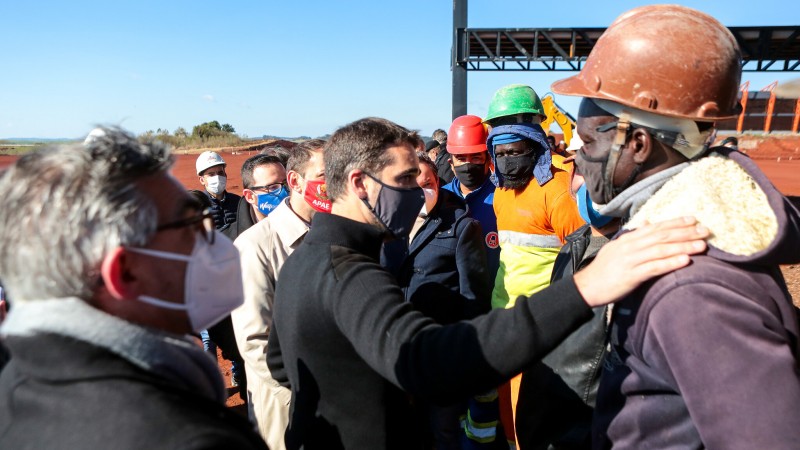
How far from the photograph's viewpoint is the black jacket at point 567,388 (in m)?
1.99

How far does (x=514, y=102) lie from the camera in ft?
18.7

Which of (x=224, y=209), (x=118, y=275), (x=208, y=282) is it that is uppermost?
(x=118, y=275)

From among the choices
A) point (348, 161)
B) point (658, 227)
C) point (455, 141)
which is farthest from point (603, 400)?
point (455, 141)

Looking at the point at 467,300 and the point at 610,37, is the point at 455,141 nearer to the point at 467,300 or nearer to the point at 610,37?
the point at 467,300

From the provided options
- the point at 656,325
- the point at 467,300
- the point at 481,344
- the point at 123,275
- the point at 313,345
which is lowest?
the point at 467,300

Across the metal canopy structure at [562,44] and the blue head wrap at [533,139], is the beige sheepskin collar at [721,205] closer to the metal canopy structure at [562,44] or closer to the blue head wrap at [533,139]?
the blue head wrap at [533,139]

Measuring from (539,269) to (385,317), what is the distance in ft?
7.87

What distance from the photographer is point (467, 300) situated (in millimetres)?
3268

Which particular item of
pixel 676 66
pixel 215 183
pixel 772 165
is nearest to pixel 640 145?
pixel 676 66

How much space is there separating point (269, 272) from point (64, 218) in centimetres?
187

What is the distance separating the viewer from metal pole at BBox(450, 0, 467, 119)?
625 inches

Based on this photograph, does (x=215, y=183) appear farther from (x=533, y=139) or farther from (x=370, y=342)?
(x=370, y=342)

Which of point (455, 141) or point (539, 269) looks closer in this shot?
point (539, 269)

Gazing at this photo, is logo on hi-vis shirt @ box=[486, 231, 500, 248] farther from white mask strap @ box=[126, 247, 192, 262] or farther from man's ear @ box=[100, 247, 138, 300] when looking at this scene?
man's ear @ box=[100, 247, 138, 300]
